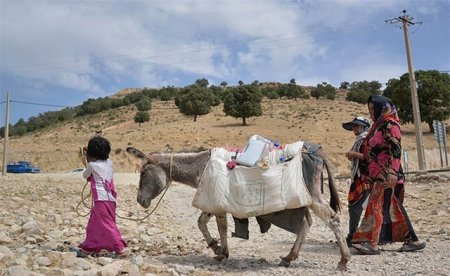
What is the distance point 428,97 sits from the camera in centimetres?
5303

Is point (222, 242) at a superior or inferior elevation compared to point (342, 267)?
superior

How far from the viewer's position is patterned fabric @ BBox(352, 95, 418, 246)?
650 centimetres

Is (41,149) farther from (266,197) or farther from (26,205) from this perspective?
(266,197)

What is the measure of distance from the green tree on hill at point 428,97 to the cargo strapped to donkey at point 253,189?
166ft

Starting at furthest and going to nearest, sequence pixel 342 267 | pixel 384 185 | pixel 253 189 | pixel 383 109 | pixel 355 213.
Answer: pixel 355 213, pixel 383 109, pixel 384 185, pixel 253 189, pixel 342 267

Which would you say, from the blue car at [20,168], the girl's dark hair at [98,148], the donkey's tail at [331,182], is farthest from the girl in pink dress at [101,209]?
the blue car at [20,168]

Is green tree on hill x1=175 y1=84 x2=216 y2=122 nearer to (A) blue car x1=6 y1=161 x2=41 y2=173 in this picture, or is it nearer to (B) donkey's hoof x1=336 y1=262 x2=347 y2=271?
(A) blue car x1=6 y1=161 x2=41 y2=173

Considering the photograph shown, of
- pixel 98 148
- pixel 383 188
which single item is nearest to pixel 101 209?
pixel 98 148

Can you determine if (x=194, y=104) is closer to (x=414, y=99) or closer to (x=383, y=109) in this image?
(x=414, y=99)

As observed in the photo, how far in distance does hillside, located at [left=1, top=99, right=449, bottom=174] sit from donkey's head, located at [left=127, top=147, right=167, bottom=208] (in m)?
25.8

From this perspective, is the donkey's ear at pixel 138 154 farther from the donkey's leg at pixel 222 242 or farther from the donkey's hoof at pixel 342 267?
the donkey's hoof at pixel 342 267

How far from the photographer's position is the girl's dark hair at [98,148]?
6.18 m

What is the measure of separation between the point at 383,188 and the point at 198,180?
2692 mm

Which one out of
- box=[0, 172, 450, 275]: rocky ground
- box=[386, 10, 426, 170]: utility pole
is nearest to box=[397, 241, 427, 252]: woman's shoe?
box=[0, 172, 450, 275]: rocky ground
